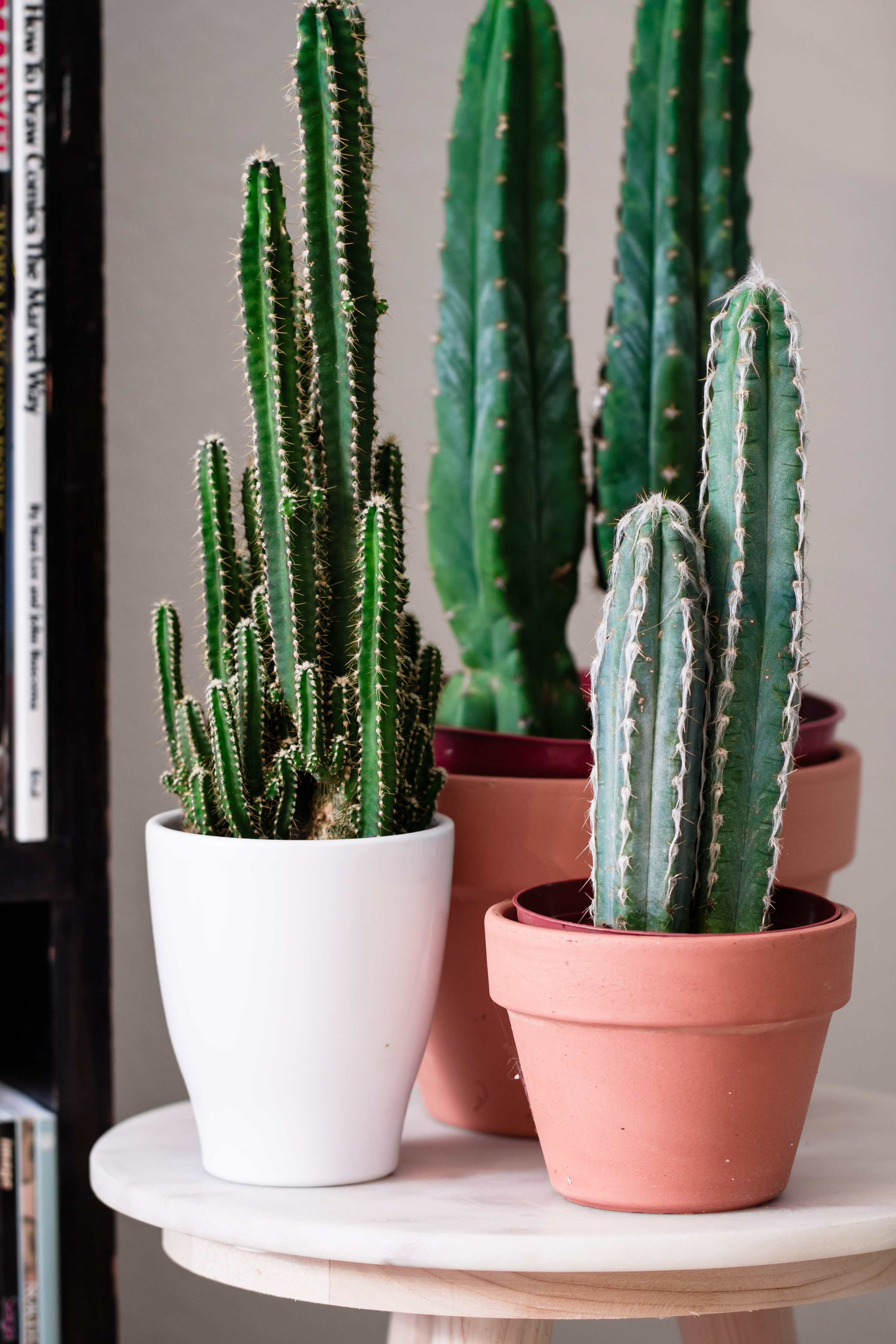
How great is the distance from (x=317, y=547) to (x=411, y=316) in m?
0.81

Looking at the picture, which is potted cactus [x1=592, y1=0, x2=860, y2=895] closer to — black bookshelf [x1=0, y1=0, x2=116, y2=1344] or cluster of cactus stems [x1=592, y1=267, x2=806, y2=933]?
cluster of cactus stems [x1=592, y1=267, x2=806, y2=933]

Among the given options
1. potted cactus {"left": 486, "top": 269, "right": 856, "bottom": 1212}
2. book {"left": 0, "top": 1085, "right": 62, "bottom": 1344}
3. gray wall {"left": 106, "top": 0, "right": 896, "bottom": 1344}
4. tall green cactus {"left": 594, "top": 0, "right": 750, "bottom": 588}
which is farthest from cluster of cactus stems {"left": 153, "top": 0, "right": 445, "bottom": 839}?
gray wall {"left": 106, "top": 0, "right": 896, "bottom": 1344}

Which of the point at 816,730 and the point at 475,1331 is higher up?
the point at 816,730

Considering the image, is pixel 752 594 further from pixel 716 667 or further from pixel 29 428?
pixel 29 428

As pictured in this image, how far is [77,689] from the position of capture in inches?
38.1

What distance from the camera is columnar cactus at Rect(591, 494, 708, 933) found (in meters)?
0.62

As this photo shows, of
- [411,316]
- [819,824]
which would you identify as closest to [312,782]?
[819,824]

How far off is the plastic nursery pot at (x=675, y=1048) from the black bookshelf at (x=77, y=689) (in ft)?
1.42

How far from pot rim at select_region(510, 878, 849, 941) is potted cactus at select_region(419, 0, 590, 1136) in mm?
105

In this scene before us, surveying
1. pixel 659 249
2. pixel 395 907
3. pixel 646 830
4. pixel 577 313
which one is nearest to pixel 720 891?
pixel 646 830

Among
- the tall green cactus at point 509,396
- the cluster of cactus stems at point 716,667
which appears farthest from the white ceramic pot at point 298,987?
the tall green cactus at point 509,396

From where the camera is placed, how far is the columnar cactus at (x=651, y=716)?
0.62 metres

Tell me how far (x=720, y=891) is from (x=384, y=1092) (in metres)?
0.21

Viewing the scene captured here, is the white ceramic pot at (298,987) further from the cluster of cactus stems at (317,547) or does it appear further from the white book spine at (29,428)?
the white book spine at (29,428)
